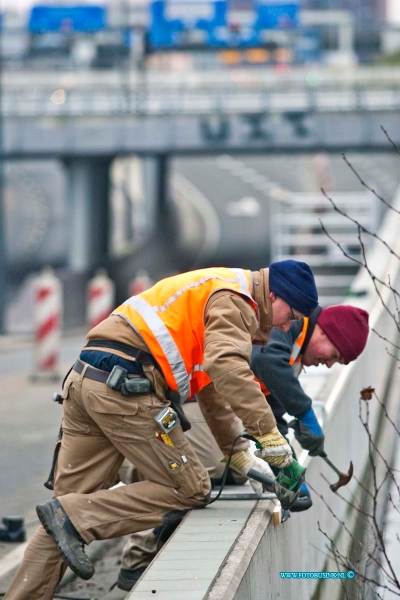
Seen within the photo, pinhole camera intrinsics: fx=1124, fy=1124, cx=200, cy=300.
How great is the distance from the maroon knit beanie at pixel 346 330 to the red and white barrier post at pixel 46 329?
33.1 ft

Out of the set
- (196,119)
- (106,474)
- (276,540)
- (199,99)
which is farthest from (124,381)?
(199,99)

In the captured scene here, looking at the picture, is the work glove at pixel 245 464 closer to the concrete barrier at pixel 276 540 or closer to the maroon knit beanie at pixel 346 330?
the concrete barrier at pixel 276 540

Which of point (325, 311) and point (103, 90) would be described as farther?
point (103, 90)

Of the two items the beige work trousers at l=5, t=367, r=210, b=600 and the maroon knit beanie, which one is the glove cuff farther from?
the maroon knit beanie

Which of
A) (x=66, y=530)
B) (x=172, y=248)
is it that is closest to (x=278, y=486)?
(x=66, y=530)

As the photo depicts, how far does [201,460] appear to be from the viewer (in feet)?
19.5

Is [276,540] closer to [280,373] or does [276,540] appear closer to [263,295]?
[280,373]

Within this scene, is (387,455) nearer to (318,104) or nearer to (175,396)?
(175,396)

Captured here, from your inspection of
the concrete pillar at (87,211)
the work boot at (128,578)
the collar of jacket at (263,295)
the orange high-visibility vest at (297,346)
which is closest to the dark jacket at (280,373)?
the orange high-visibility vest at (297,346)

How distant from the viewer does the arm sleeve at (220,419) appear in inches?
222

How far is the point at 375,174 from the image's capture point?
64312 mm

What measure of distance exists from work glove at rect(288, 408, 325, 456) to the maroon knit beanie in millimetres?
363

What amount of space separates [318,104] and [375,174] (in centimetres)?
3202

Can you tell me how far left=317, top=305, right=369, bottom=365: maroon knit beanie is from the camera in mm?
5664
